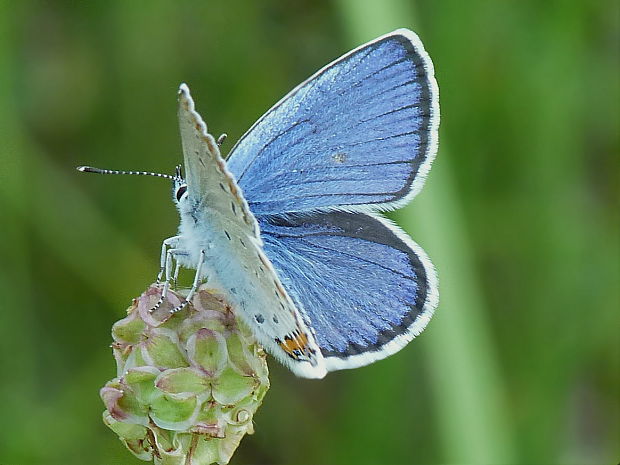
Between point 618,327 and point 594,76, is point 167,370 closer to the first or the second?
point 618,327

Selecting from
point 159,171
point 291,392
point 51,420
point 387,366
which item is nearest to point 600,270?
point 387,366

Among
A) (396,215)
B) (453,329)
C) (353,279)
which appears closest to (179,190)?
(353,279)

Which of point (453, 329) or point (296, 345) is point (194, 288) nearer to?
point (296, 345)

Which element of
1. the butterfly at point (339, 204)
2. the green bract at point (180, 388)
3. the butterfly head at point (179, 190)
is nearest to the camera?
the green bract at point (180, 388)

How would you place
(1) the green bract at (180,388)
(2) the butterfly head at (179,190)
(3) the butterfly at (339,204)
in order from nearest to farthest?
(1) the green bract at (180,388), (3) the butterfly at (339,204), (2) the butterfly head at (179,190)

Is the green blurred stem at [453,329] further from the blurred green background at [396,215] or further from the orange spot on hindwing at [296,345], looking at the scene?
the orange spot on hindwing at [296,345]

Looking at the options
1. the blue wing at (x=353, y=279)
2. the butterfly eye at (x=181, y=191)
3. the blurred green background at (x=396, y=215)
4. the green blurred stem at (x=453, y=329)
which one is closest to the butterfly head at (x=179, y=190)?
the butterfly eye at (x=181, y=191)
